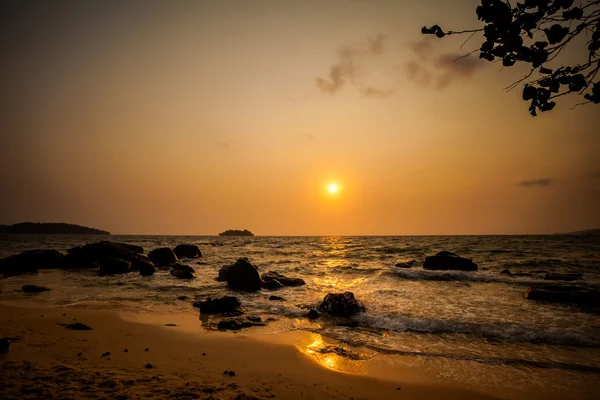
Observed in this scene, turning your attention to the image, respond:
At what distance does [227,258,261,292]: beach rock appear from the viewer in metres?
16.5

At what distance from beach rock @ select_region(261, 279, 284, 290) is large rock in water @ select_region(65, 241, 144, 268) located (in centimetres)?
1433

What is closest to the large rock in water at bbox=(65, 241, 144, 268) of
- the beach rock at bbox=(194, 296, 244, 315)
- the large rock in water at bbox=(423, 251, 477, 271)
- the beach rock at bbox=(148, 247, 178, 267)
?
the beach rock at bbox=(148, 247, 178, 267)

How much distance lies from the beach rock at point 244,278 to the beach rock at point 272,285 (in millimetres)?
530

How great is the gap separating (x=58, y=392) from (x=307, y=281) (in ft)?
51.2

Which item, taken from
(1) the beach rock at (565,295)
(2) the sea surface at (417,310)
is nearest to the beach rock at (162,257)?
(2) the sea surface at (417,310)

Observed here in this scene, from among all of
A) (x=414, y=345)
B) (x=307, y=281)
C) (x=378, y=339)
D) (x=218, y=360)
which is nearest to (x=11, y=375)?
(x=218, y=360)

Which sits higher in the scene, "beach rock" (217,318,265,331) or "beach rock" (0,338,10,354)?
"beach rock" (0,338,10,354)

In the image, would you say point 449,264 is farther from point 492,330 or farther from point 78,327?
point 78,327

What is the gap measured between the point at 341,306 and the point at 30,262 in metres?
25.2

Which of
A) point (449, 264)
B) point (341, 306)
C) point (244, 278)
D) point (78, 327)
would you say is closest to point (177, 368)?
point (78, 327)

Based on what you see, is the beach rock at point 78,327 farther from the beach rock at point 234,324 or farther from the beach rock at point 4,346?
the beach rock at point 234,324

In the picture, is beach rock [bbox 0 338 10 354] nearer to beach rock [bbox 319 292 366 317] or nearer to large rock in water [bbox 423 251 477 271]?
beach rock [bbox 319 292 366 317]

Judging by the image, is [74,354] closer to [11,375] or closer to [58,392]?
[11,375]

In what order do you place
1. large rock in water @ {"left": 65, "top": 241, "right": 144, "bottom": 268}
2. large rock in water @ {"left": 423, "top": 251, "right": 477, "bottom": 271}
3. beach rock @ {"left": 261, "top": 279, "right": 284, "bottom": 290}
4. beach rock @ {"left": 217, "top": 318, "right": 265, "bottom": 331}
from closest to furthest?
beach rock @ {"left": 217, "top": 318, "right": 265, "bottom": 331}, beach rock @ {"left": 261, "top": 279, "right": 284, "bottom": 290}, large rock in water @ {"left": 423, "top": 251, "right": 477, "bottom": 271}, large rock in water @ {"left": 65, "top": 241, "right": 144, "bottom": 268}
